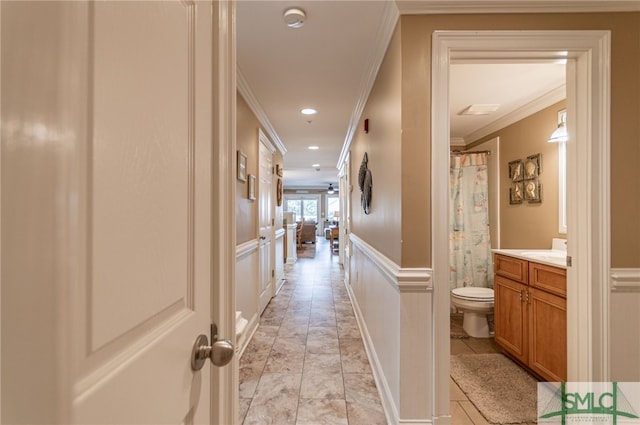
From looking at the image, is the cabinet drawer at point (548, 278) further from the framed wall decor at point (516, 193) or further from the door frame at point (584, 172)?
the framed wall decor at point (516, 193)

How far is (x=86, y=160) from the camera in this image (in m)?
0.35

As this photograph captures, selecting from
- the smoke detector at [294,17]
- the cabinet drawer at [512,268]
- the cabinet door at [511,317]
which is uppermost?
the smoke detector at [294,17]

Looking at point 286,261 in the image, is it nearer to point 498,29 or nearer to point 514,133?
point 514,133

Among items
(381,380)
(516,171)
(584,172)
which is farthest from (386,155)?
(516,171)

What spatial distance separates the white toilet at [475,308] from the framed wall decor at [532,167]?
3.93ft

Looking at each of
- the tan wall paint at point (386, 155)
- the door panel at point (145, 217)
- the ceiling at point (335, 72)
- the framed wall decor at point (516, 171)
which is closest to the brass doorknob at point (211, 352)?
the door panel at point (145, 217)

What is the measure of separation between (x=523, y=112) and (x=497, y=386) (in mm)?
2458

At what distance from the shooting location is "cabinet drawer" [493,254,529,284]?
2166 millimetres

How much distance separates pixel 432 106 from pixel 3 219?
1551 millimetres

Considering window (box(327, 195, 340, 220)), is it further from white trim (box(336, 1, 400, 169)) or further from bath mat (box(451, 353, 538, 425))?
bath mat (box(451, 353, 538, 425))

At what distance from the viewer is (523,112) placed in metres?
2.83

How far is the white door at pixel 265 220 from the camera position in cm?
335

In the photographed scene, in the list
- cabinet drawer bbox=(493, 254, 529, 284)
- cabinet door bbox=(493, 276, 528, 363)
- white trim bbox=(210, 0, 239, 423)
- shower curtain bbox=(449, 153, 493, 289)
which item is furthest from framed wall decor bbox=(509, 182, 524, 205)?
white trim bbox=(210, 0, 239, 423)

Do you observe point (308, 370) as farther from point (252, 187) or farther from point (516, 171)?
point (516, 171)
